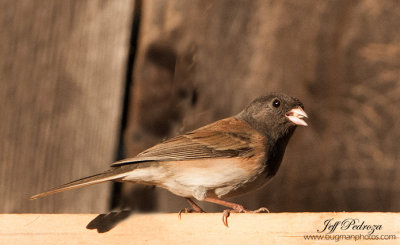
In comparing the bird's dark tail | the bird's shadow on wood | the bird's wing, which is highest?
the bird's wing

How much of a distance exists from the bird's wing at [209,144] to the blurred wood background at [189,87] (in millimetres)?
49

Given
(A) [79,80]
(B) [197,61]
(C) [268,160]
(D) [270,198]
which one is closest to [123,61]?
(A) [79,80]

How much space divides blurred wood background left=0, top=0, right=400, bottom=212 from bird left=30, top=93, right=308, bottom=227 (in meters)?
0.06

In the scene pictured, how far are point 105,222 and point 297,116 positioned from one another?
1.04m

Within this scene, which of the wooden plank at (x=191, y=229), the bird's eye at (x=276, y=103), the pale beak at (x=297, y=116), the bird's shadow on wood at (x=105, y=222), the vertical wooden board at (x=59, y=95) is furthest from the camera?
the bird's eye at (x=276, y=103)

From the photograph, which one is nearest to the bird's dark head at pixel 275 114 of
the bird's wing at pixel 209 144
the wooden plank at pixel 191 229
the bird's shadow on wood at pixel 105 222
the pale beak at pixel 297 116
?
the pale beak at pixel 297 116

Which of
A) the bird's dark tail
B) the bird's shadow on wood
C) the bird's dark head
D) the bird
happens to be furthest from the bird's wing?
the bird's shadow on wood

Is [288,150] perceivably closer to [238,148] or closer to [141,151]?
[238,148]

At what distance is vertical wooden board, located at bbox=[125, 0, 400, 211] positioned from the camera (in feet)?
7.64

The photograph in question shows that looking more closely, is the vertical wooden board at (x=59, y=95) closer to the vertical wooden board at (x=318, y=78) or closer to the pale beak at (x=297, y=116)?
the vertical wooden board at (x=318, y=78)

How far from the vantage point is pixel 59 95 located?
2.13 metres

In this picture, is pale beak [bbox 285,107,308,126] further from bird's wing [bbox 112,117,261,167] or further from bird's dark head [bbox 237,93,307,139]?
bird's wing [bbox 112,117,261,167]

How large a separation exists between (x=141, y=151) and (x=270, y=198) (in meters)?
0.65

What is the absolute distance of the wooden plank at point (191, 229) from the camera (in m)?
1.82
